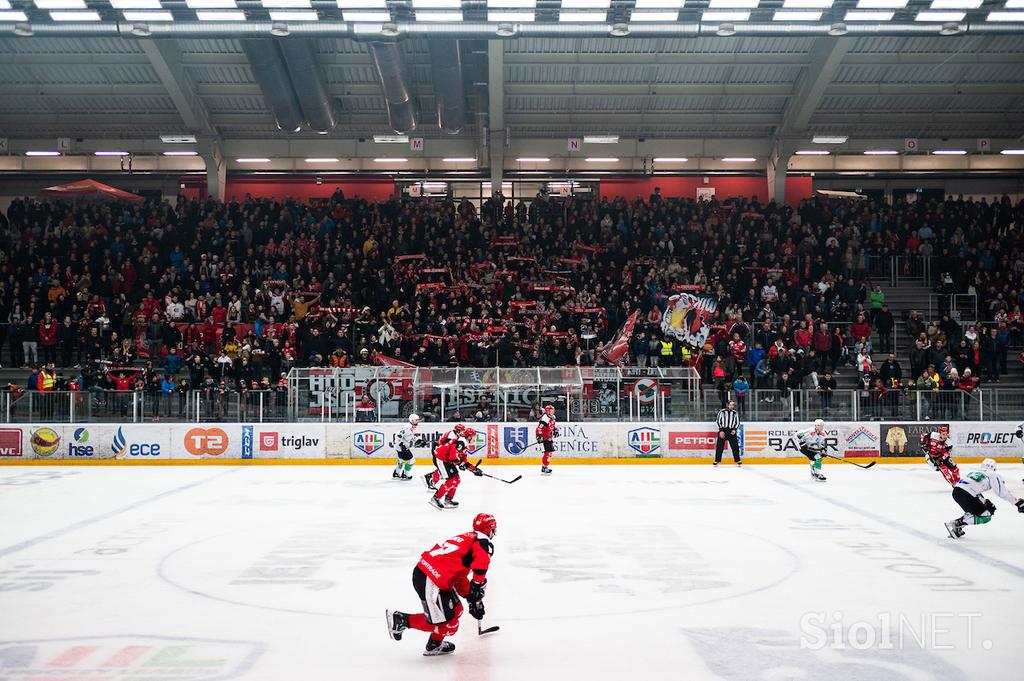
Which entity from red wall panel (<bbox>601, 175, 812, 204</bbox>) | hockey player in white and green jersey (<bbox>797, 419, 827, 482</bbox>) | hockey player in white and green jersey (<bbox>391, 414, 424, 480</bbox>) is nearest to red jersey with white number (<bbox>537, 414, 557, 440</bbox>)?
hockey player in white and green jersey (<bbox>391, 414, 424, 480</bbox>)

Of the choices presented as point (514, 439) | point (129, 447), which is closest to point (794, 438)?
point (514, 439)

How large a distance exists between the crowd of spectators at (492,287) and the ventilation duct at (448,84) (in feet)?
9.56

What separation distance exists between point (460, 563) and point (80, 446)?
17.2 m

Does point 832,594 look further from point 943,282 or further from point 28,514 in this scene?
point 943,282

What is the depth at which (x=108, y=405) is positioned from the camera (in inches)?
840

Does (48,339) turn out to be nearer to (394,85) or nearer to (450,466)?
(394,85)

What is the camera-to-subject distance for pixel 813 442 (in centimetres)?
1877

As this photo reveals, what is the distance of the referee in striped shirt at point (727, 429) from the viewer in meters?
21.1

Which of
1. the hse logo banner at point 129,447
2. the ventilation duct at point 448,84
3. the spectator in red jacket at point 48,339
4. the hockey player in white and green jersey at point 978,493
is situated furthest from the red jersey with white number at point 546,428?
the spectator in red jacket at point 48,339

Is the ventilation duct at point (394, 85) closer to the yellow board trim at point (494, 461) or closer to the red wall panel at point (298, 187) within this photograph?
the red wall panel at point (298, 187)

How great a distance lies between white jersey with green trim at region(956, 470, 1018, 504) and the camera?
37.9ft

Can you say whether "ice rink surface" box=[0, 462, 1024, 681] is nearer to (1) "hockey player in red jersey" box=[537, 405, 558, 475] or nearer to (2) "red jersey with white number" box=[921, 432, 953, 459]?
(2) "red jersey with white number" box=[921, 432, 953, 459]

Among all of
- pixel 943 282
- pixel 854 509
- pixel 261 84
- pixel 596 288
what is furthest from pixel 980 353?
pixel 261 84

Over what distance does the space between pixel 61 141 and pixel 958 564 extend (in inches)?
1271
